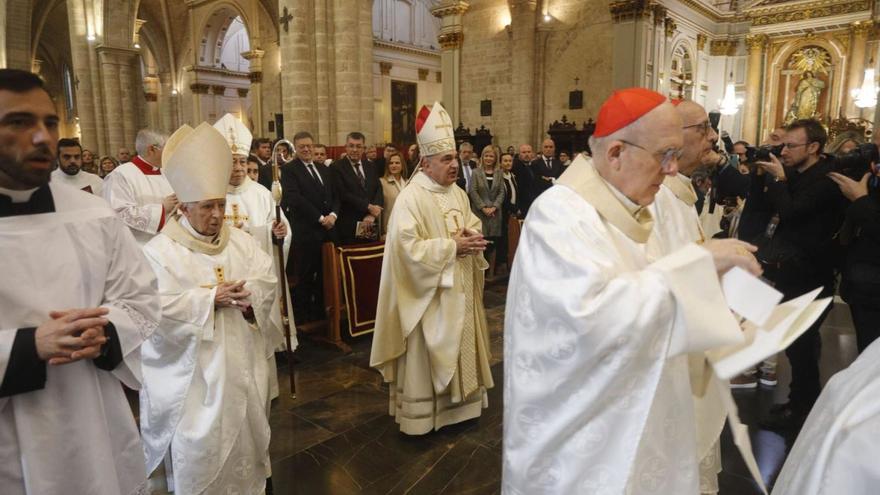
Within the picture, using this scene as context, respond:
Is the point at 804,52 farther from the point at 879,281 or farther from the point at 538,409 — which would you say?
the point at 538,409

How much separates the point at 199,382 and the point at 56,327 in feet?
3.50

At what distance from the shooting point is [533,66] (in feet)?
48.3

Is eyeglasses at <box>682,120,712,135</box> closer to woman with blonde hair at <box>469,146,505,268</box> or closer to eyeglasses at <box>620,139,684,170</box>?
eyeglasses at <box>620,139,684,170</box>

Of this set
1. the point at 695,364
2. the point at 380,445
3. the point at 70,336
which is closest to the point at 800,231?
the point at 695,364

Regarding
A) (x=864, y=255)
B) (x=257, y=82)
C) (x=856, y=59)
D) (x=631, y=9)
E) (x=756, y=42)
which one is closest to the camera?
(x=864, y=255)

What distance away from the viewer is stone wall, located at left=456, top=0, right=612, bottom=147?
1402 centimetres

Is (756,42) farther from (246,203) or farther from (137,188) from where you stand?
(137,188)

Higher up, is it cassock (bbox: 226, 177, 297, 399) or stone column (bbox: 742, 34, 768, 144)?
stone column (bbox: 742, 34, 768, 144)

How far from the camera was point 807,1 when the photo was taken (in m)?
18.3

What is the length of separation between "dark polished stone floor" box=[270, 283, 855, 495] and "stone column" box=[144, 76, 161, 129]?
2203 cm

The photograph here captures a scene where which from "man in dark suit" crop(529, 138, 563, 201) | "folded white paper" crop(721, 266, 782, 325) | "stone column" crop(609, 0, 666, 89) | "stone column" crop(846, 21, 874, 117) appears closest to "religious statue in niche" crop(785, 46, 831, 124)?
"stone column" crop(846, 21, 874, 117)

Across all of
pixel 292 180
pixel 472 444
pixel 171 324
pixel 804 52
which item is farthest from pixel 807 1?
pixel 171 324

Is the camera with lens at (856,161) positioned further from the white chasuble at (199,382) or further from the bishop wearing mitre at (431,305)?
the white chasuble at (199,382)

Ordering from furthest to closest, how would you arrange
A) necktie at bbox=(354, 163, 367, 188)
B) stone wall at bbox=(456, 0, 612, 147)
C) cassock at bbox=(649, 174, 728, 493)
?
stone wall at bbox=(456, 0, 612, 147)
necktie at bbox=(354, 163, 367, 188)
cassock at bbox=(649, 174, 728, 493)
